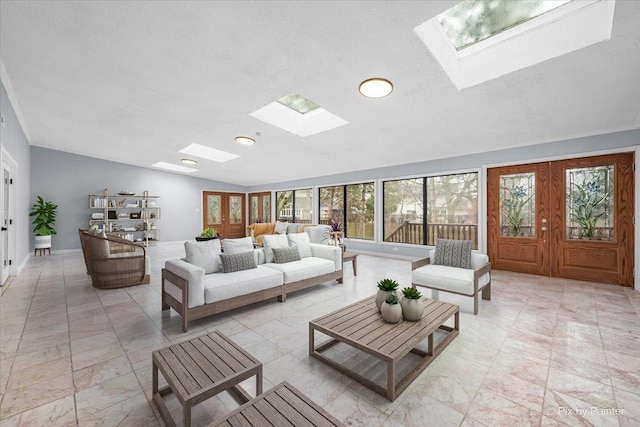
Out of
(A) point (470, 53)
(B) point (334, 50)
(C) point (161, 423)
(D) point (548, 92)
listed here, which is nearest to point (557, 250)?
(D) point (548, 92)

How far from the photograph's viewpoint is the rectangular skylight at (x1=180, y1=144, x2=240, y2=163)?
7293 mm

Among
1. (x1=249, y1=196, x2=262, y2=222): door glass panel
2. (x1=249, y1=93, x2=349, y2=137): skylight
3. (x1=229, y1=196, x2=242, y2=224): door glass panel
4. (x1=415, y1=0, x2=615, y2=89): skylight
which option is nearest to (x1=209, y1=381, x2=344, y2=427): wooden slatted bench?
(x1=415, y1=0, x2=615, y2=89): skylight

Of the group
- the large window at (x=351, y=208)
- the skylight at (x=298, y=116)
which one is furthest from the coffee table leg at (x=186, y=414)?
the large window at (x=351, y=208)

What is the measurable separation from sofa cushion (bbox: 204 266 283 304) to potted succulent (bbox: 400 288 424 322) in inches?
71.6

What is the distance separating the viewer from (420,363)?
2.17m

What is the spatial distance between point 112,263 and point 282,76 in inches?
152

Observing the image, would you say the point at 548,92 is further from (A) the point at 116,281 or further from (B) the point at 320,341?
(A) the point at 116,281

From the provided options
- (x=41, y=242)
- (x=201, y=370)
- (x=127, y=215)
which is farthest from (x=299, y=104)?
(x=41, y=242)

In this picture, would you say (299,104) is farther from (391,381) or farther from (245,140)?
(391,381)

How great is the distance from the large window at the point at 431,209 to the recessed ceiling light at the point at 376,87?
11.5 ft

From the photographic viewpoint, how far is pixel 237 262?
3586mm

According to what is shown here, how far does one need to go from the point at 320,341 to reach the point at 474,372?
130cm

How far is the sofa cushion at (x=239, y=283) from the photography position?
301cm

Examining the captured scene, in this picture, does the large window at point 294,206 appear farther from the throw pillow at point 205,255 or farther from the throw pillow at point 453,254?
the throw pillow at point 205,255
